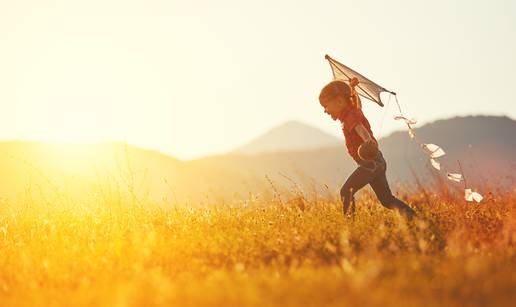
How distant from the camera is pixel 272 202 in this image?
32.7 feet

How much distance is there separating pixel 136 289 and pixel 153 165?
67.5 m

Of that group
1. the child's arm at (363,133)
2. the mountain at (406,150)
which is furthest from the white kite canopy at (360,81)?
the mountain at (406,150)

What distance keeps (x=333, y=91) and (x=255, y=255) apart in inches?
114

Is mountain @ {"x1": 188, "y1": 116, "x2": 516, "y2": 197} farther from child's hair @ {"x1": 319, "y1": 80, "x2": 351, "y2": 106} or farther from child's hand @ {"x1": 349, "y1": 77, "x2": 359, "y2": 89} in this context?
child's hair @ {"x1": 319, "y1": 80, "x2": 351, "y2": 106}

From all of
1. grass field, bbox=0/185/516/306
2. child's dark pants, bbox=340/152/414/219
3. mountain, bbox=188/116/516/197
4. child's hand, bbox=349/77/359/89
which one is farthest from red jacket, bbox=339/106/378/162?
mountain, bbox=188/116/516/197

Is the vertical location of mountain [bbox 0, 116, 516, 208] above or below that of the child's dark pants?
below

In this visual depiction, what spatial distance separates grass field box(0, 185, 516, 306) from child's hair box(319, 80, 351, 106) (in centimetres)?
151

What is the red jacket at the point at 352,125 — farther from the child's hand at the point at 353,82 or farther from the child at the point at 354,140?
the child's hand at the point at 353,82

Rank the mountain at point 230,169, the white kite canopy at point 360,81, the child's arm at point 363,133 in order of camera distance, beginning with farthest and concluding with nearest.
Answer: the mountain at point 230,169 < the white kite canopy at point 360,81 < the child's arm at point 363,133

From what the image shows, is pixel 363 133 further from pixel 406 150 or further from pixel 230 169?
pixel 406 150

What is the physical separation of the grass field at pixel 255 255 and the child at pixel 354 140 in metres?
0.28

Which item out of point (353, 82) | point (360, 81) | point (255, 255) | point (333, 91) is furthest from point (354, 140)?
point (255, 255)

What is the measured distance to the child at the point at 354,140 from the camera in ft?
26.4

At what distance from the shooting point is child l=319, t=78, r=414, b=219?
805cm
